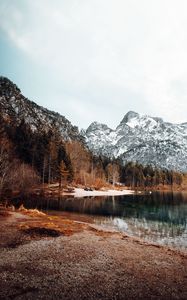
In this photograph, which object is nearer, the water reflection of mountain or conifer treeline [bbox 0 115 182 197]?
the water reflection of mountain

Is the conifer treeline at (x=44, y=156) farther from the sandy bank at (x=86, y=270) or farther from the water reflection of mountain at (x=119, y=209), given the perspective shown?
the sandy bank at (x=86, y=270)

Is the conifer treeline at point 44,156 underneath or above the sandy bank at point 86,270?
above

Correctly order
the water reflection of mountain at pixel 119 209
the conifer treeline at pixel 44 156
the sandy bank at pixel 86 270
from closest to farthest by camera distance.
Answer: the sandy bank at pixel 86 270
the water reflection of mountain at pixel 119 209
the conifer treeline at pixel 44 156

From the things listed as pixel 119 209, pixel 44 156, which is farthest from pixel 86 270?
pixel 44 156

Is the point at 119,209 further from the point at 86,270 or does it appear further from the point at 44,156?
the point at 44,156

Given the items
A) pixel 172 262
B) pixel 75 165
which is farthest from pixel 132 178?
pixel 172 262

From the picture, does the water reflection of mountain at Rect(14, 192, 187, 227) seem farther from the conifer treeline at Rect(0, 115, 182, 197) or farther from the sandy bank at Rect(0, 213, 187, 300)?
the sandy bank at Rect(0, 213, 187, 300)

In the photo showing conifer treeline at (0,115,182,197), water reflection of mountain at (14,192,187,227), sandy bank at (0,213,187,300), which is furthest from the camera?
conifer treeline at (0,115,182,197)

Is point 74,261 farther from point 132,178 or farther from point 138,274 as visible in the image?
point 132,178

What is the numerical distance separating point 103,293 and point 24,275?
4.37 metres

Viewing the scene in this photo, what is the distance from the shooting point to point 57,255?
18.3 m

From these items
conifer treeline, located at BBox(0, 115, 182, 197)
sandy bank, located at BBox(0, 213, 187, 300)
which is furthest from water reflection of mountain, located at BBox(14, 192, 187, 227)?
sandy bank, located at BBox(0, 213, 187, 300)

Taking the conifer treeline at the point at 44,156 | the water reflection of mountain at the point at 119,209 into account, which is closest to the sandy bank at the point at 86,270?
the water reflection of mountain at the point at 119,209

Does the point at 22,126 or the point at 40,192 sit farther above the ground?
the point at 22,126
